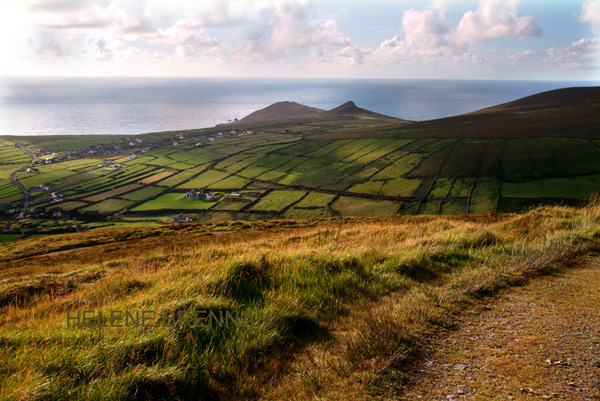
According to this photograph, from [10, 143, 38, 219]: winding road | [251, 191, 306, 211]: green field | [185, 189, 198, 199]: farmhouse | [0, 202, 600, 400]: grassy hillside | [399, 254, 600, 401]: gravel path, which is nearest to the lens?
[399, 254, 600, 401]: gravel path

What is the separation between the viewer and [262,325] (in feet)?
15.8

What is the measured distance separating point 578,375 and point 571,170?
87.3 m

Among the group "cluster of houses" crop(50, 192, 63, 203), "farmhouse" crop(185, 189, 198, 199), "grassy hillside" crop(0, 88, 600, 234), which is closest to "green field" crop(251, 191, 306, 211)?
"grassy hillside" crop(0, 88, 600, 234)

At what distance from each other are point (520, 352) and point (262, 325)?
370cm

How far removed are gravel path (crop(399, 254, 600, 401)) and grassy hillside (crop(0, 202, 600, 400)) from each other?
34 centimetres

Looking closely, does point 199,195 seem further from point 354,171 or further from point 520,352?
point 520,352

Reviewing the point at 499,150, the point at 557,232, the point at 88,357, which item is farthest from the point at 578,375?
the point at 499,150

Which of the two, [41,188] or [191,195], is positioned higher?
[41,188]

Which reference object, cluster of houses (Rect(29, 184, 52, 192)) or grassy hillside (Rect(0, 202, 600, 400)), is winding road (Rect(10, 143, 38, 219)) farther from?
grassy hillside (Rect(0, 202, 600, 400))

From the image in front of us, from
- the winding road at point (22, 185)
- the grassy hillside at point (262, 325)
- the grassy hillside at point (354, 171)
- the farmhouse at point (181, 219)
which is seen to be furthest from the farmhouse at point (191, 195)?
the grassy hillside at point (262, 325)

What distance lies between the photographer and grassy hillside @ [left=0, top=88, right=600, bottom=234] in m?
66.4

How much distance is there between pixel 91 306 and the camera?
19.6 feet

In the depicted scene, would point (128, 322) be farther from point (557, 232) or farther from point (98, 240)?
point (98, 240)

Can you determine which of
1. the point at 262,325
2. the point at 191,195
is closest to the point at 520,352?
the point at 262,325
